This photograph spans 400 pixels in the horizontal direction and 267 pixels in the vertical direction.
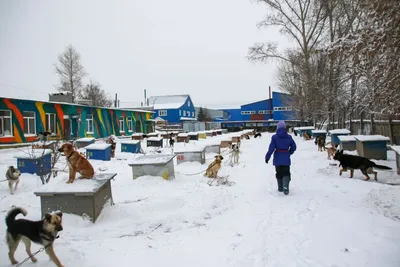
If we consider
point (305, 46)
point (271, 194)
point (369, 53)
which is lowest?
point (271, 194)

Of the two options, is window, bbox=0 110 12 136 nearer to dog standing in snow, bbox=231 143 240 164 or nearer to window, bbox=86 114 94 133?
window, bbox=86 114 94 133

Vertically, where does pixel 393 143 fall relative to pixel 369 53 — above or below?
below

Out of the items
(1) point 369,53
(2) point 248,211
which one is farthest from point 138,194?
(1) point 369,53

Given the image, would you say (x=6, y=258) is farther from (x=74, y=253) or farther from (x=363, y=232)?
(x=363, y=232)

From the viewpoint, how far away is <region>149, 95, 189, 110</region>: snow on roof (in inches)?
2169

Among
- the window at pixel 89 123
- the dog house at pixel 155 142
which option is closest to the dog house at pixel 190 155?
the dog house at pixel 155 142

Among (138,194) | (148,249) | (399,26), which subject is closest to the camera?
(148,249)

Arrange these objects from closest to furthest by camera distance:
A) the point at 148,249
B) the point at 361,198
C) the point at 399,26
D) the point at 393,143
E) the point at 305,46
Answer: the point at 148,249, the point at 399,26, the point at 361,198, the point at 393,143, the point at 305,46

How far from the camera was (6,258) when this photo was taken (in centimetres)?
335

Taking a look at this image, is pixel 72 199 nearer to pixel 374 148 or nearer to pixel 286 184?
pixel 286 184

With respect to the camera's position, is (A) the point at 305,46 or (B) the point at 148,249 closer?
(B) the point at 148,249

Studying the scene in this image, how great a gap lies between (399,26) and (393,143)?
9618 millimetres

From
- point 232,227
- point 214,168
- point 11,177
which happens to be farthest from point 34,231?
point 214,168

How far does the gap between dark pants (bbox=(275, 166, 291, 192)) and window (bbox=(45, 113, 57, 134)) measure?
2050 centimetres
